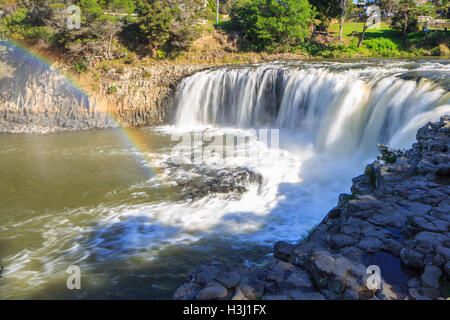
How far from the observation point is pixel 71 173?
1115 centimetres

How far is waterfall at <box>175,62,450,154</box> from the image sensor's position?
1063 centimetres

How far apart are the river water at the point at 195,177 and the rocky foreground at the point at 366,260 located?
1798 mm

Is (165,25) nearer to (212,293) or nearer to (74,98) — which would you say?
(74,98)

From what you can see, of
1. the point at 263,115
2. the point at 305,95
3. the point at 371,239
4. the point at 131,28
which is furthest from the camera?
the point at 131,28

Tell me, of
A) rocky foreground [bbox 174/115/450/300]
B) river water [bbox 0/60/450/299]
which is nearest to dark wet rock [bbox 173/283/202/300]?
rocky foreground [bbox 174/115/450/300]

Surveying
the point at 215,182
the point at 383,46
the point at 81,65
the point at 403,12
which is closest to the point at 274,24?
the point at 383,46

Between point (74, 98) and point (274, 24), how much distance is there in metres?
16.6

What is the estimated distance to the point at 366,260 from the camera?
3.62 m

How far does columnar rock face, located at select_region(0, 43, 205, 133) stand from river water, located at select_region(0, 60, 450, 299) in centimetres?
136

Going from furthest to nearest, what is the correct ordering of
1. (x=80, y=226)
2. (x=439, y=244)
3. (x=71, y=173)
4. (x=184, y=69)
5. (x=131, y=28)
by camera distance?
(x=131, y=28) < (x=184, y=69) < (x=71, y=173) < (x=80, y=226) < (x=439, y=244)

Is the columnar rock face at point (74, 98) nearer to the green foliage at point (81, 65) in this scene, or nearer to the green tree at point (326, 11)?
the green foliage at point (81, 65)
